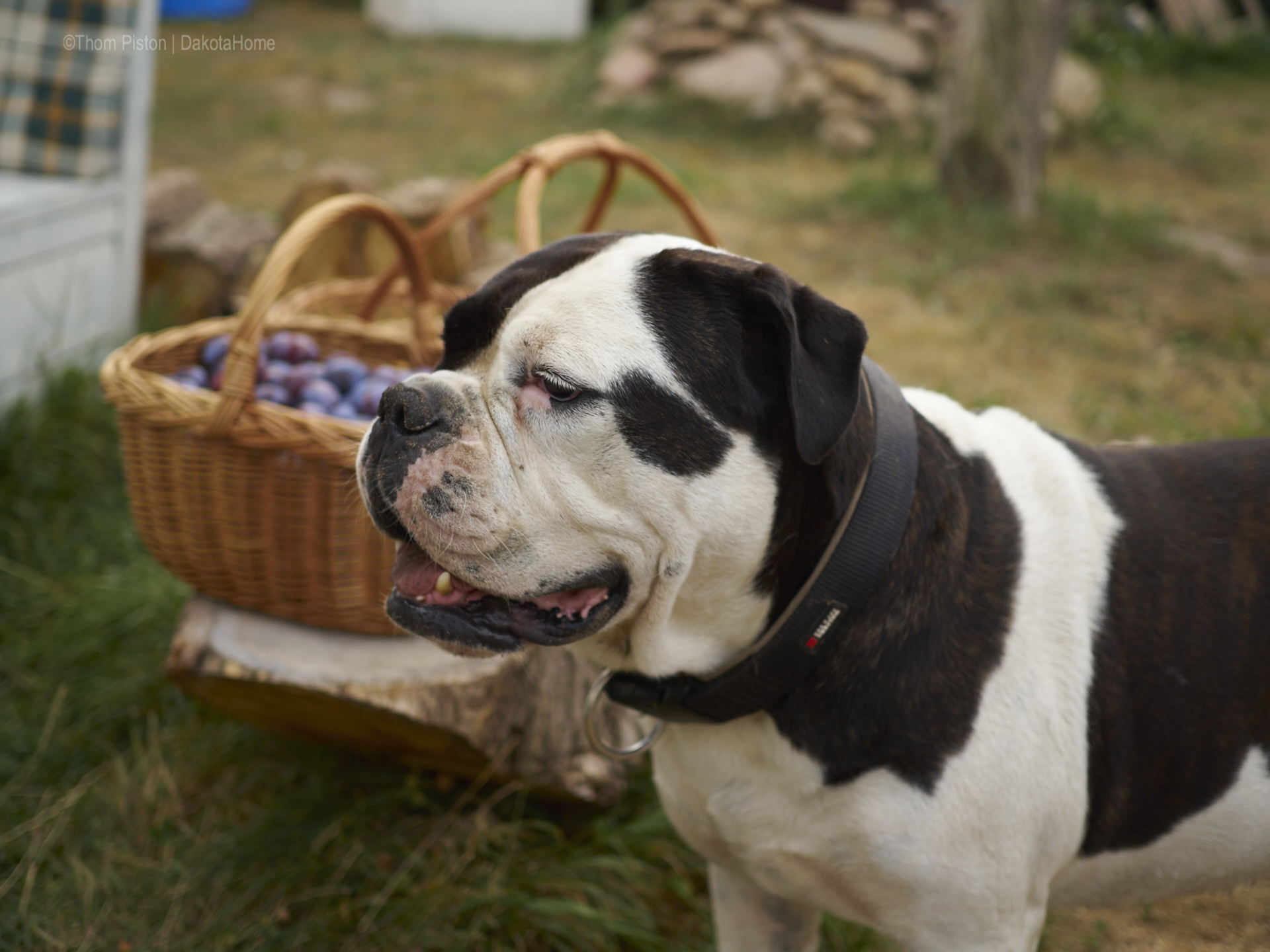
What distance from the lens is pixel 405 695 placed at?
2.38 meters

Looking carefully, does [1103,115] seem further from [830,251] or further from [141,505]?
[141,505]

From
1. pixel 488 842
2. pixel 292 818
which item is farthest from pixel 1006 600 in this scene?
pixel 292 818

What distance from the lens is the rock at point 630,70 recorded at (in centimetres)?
1007

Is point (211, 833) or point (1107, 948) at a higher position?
point (1107, 948)

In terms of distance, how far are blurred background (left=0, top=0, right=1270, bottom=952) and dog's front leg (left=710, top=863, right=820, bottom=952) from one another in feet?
1.02

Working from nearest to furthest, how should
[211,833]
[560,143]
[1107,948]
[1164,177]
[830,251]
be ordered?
[1107,948], [211,833], [560,143], [830,251], [1164,177]

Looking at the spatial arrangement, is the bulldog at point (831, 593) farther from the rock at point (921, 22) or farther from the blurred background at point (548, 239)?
the rock at point (921, 22)

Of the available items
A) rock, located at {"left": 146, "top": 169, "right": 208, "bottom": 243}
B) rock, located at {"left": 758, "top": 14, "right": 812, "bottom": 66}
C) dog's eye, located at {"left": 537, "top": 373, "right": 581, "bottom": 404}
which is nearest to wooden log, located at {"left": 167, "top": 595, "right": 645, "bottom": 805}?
dog's eye, located at {"left": 537, "top": 373, "right": 581, "bottom": 404}

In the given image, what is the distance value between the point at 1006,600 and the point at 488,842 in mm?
1432

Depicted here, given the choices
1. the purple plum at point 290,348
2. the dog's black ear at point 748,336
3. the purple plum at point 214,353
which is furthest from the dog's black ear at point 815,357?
the purple plum at point 214,353

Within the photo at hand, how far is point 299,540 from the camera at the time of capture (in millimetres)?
2471

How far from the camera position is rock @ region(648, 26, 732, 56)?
1000 centimetres

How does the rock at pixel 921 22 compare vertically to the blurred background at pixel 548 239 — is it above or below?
above

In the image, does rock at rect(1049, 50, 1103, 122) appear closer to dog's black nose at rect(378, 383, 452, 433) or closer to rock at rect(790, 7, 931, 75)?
rock at rect(790, 7, 931, 75)
